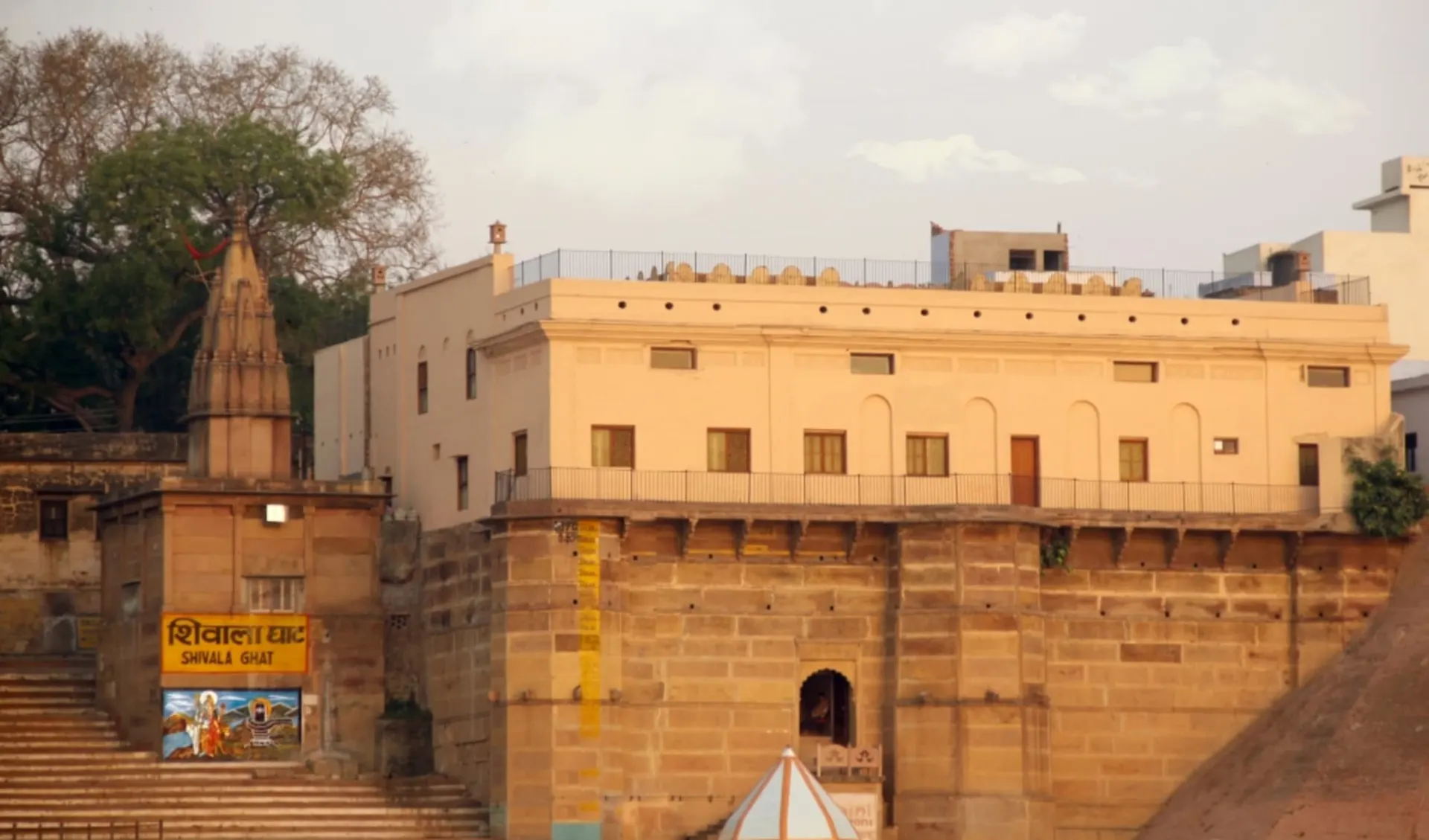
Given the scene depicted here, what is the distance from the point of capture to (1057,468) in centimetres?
6481

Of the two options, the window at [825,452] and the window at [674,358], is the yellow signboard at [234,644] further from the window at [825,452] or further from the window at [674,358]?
the window at [825,452]

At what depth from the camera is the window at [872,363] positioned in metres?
64.0

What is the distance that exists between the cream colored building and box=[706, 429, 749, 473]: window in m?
0.04

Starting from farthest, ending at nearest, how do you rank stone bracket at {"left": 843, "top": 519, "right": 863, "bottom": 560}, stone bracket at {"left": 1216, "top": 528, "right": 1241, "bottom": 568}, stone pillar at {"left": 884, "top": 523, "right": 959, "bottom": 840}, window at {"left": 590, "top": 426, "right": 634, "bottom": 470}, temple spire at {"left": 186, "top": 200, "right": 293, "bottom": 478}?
1. temple spire at {"left": 186, "top": 200, "right": 293, "bottom": 478}
2. stone bracket at {"left": 1216, "top": 528, "right": 1241, "bottom": 568}
3. window at {"left": 590, "top": 426, "right": 634, "bottom": 470}
4. stone bracket at {"left": 843, "top": 519, "right": 863, "bottom": 560}
5. stone pillar at {"left": 884, "top": 523, "right": 959, "bottom": 840}

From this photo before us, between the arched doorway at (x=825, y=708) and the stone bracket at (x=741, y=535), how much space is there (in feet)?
A: 8.79

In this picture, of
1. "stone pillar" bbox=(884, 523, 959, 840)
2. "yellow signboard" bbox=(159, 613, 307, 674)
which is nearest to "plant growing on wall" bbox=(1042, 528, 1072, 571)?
"stone pillar" bbox=(884, 523, 959, 840)

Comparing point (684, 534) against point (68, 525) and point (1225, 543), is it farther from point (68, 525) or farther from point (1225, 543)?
point (68, 525)

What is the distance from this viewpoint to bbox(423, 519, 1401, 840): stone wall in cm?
6062

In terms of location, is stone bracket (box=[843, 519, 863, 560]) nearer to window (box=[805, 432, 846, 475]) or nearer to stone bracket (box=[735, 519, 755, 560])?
window (box=[805, 432, 846, 475])

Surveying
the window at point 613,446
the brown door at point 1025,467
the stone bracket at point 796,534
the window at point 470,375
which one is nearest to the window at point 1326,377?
the brown door at point 1025,467

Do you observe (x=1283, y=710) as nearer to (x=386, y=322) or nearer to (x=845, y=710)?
(x=845, y=710)

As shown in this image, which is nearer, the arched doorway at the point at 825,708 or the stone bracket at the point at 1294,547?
the arched doorway at the point at 825,708

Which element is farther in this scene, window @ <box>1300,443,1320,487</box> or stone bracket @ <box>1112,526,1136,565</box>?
window @ <box>1300,443,1320,487</box>

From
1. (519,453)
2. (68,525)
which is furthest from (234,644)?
(68,525)
